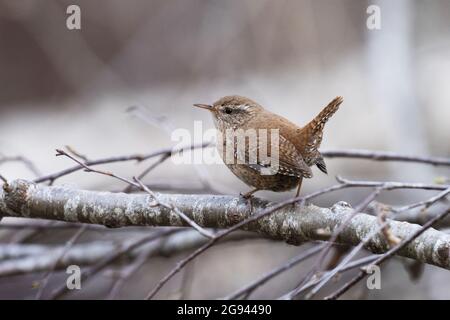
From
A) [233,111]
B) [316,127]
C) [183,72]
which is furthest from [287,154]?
[183,72]

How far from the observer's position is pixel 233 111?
142 inches

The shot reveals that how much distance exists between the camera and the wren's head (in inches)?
139

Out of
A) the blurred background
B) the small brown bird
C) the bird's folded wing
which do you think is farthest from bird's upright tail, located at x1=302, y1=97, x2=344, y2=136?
the blurred background

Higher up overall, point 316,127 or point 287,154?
point 316,127

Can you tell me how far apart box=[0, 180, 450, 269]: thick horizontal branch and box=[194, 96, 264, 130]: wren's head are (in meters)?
0.78

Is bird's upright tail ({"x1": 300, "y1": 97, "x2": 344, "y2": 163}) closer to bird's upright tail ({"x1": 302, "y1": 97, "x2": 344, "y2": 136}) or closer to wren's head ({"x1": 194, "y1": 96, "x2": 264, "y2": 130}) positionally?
bird's upright tail ({"x1": 302, "y1": 97, "x2": 344, "y2": 136})

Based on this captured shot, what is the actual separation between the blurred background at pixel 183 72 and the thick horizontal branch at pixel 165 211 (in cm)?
431

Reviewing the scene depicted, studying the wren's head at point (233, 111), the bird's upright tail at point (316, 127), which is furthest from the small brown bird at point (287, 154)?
the wren's head at point (233, 111)

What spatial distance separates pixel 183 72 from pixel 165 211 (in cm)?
703

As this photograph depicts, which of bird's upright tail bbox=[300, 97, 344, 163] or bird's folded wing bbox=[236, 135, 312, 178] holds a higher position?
bird's upright tail bbox=[300, 97, 344, 163]

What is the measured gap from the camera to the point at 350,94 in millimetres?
9617

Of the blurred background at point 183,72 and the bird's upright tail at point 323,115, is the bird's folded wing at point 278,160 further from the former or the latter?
the blurred background at point 183,72

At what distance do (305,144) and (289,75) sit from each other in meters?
7.28

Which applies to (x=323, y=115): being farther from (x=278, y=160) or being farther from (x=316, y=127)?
(x=278, y=160)
